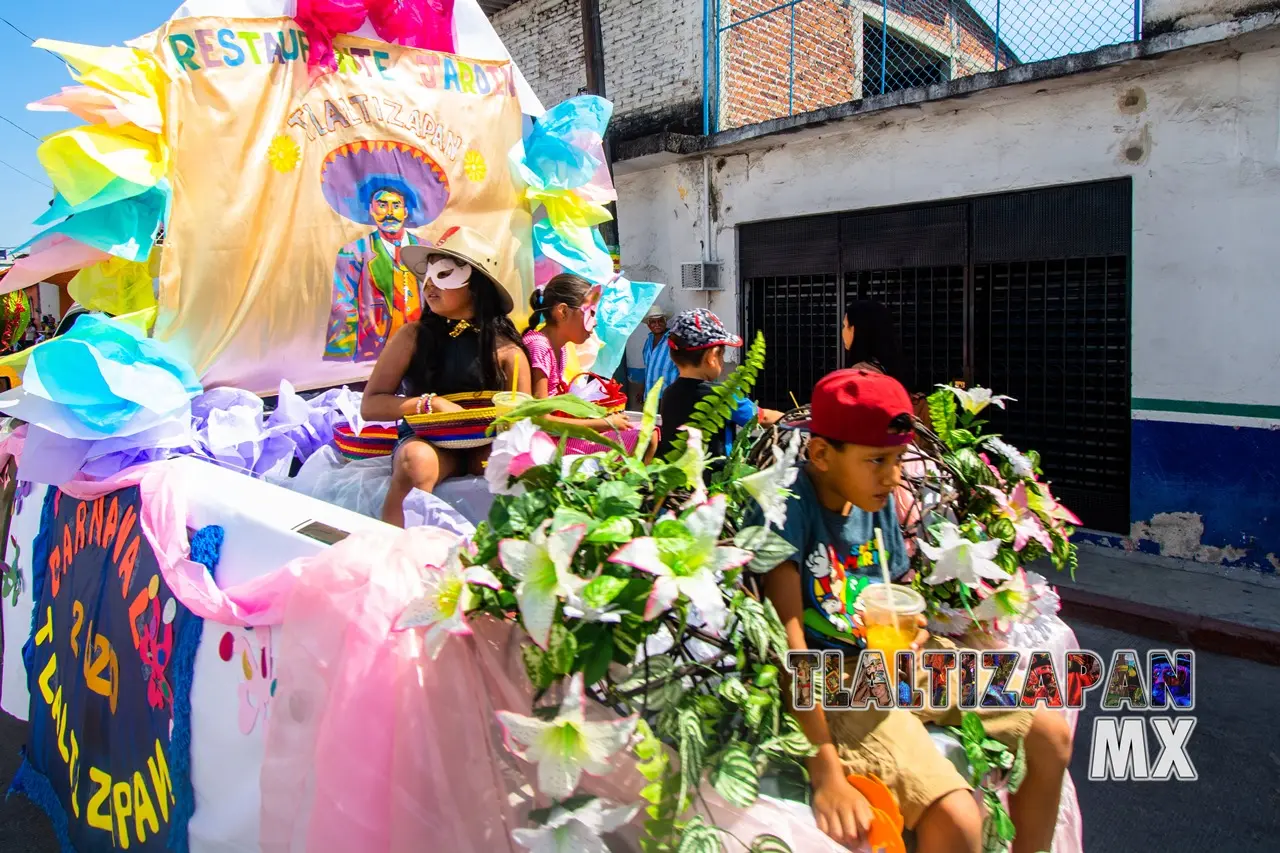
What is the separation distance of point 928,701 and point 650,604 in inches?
36.8

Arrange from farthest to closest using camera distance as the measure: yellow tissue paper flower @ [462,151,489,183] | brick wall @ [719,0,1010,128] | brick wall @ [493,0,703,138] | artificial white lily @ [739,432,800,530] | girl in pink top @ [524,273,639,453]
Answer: brick wall @ [719,0,1010,128]
brick wall @ [493,0,703,138]
yellow tissue paper flower @ [462,151,489,183]
girl in pink top @ [524,273,639,453]
artificial white lily @ [739,432,800,530]

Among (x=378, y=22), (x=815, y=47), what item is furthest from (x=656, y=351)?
(x=815, y=47)

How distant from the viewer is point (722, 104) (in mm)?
9398

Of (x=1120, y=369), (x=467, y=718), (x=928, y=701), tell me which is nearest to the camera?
(x=467, y=718)

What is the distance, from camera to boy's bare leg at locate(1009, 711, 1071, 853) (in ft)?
6.86

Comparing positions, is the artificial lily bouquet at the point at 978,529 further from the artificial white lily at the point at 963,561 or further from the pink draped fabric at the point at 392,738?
the pink draped fabric at the point at 392,738

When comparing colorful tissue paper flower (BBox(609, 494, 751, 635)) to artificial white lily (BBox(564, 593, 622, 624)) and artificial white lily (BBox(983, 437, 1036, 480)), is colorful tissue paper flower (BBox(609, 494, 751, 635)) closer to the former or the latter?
artificial white lily (BBox(564, 593, 622, 624))

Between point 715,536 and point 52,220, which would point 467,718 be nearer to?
point 715,536

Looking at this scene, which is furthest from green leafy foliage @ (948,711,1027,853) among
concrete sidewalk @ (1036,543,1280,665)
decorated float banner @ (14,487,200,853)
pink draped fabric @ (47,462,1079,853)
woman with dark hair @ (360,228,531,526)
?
concrete sidewalk @ (1036,543,1280,665)

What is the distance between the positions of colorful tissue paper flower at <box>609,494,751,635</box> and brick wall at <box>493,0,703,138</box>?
329 inches

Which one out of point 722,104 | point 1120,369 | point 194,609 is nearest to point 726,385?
point 194,609

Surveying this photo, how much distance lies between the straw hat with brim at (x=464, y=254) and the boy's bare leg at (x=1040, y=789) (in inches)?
91.0

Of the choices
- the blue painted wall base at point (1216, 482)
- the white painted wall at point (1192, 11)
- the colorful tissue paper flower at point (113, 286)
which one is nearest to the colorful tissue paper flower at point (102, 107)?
the colorful tissue paper flower at point (113, 286)

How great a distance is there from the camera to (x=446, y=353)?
11.4 ft
